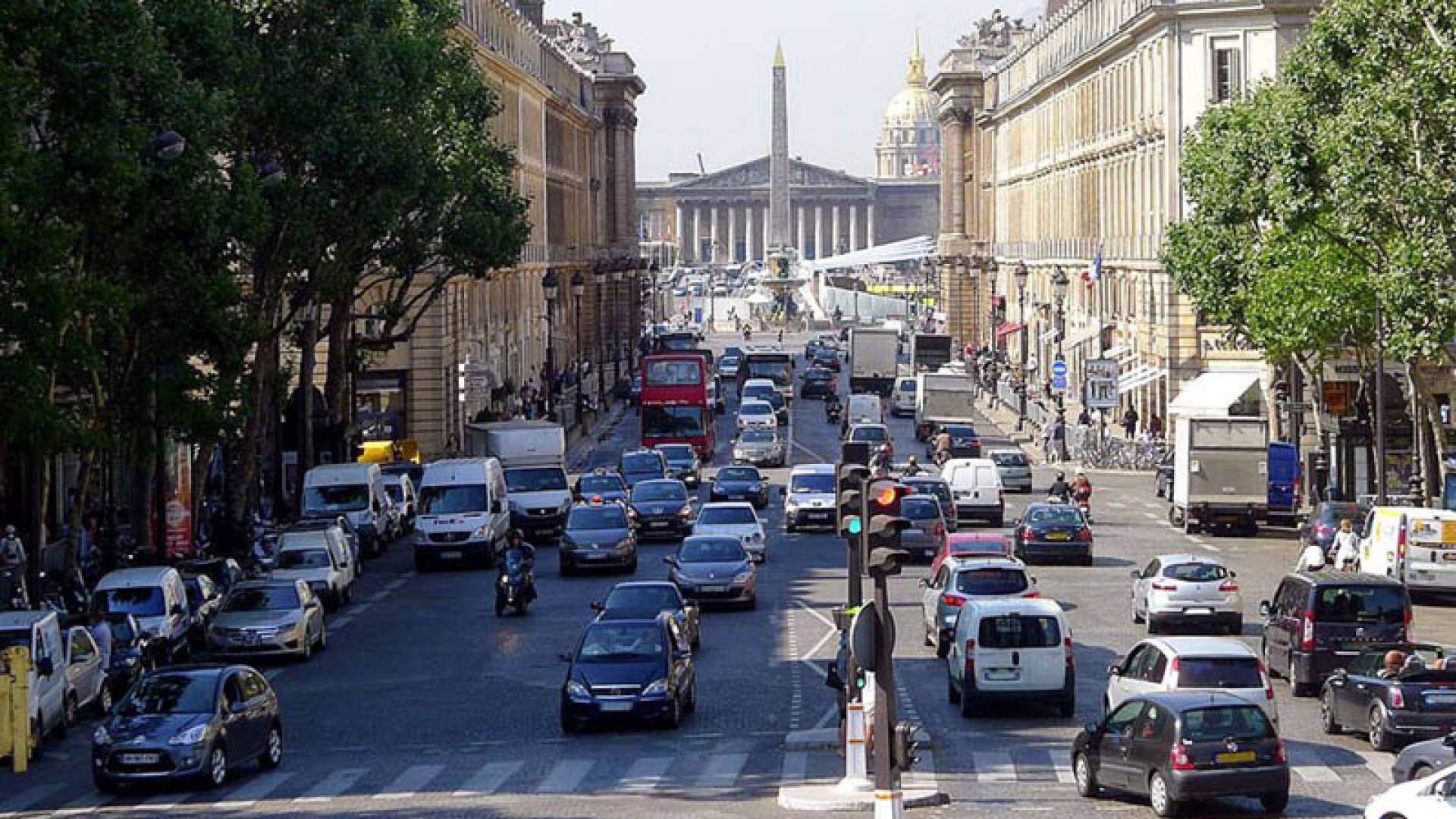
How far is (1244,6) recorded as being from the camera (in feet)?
285

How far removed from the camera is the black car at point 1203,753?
86.4 ft

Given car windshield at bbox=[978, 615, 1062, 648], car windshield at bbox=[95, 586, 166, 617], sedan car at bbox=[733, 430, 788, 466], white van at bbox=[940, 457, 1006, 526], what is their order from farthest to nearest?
sedan car at bbox=[733, 430, 788, 466], white van at bbox=[940, 457, 1006, 526], car windshield at bbox=[95, 586, 166, 617], car windshield at bbox=[978, 615, 1062, 648]

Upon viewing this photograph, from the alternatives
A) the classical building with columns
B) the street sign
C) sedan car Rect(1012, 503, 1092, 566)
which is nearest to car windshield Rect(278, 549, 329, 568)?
sedan car Rect(1012, 503, 1092, 566)

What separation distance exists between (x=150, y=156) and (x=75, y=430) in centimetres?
498

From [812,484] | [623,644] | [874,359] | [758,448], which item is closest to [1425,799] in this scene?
[623,644]

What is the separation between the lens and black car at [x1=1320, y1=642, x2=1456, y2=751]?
31.1m

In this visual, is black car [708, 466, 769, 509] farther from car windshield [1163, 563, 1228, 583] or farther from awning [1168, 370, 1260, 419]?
car windshield [1163, 563, 1228, 583]

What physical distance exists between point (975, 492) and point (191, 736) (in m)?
36.7

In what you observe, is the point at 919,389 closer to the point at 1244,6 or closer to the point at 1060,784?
the point at 1244,6

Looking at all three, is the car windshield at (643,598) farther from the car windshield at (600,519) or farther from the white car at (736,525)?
the white car at (736,525)

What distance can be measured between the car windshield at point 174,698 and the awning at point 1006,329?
98.9 meters

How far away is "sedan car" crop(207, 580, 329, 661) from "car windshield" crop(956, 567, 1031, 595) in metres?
10.4

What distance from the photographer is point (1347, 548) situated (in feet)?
169

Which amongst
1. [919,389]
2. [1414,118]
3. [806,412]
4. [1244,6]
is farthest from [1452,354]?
[806,412]
